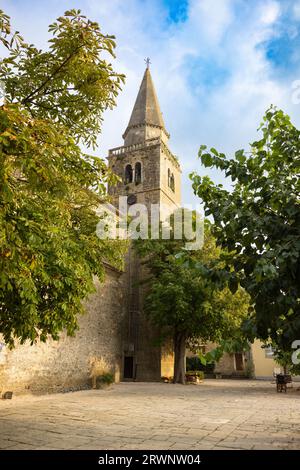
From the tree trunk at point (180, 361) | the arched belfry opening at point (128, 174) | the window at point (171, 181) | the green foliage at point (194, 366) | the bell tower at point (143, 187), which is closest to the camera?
the tree trunk at point (180, 361)

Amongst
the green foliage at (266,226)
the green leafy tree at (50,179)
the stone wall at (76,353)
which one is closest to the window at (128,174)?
the stone wall at (76,353)

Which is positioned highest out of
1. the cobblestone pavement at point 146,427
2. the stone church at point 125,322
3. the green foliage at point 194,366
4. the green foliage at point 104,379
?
the stone church at point 125,322

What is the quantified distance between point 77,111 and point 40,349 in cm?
1079

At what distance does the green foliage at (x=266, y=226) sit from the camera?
10.1 ft

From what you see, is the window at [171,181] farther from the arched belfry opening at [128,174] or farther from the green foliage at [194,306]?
the green foliage at [194,306]

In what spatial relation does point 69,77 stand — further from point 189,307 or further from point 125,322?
point 125,322

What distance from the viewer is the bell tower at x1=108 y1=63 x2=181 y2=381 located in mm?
24500

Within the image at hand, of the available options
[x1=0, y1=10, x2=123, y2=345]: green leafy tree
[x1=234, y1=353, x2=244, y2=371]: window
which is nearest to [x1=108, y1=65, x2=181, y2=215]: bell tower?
[x1=234, y1=353, x2=244, y2=371]: window

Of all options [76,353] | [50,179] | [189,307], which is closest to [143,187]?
[189,307]

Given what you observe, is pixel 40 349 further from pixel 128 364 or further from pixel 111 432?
pixel 128 364

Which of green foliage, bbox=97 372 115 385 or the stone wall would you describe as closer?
the stone wall

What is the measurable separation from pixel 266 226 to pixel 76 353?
1510 centimetres

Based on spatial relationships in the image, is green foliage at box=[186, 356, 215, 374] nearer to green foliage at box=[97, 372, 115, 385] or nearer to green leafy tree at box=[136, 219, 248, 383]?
green leafy tree at box=[136, 219, 248, 383]

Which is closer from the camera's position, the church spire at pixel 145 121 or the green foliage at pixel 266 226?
the green foliage at pixel 266 226
